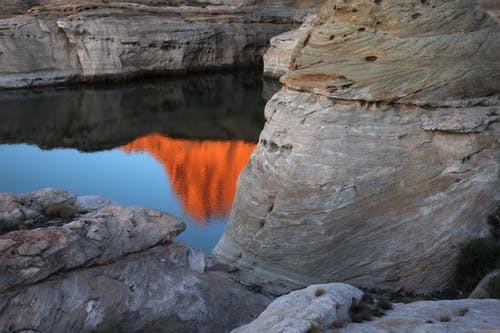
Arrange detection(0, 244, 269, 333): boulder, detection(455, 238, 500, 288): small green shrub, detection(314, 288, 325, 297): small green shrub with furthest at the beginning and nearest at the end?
detection(455, 238, 500, 288): small green shrub → detection(0, 244, 269, 333): boulder → detection(314, 288, 325, 297): small green shrub

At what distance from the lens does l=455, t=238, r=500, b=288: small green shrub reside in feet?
34.6

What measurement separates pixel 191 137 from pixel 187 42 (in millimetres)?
15722

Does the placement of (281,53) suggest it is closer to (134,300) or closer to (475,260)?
(475,260)

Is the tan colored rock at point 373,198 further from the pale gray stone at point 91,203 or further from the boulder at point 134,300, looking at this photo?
the pale gray stone at point 91,203

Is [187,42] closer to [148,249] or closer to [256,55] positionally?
[256,55]

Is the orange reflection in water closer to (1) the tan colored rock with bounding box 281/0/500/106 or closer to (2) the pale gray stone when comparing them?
(2) the pale gray stone

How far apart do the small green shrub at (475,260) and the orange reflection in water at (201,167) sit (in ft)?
28.7

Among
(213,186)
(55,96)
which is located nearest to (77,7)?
(55,96)

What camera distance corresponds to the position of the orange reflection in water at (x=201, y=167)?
63.1 ft

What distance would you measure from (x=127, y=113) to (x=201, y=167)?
9265 millimetres

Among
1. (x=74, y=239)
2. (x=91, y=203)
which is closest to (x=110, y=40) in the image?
(x=91, y=203)

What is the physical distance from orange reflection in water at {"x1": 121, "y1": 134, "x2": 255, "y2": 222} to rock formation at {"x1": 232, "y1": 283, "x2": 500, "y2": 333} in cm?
1049

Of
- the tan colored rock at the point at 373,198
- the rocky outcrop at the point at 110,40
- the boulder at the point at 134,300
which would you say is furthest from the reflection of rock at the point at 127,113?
the boulder at the point at 134,300

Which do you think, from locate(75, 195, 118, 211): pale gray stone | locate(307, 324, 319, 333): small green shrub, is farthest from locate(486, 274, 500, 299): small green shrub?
locate(75, 195, 118, 211): pale gray stone
